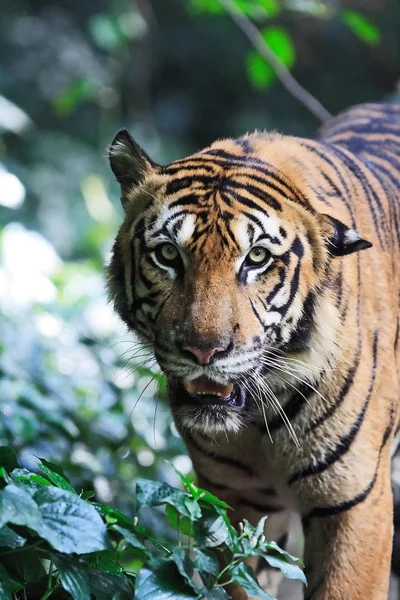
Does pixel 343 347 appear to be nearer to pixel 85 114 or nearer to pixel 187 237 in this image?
pixel 187 237

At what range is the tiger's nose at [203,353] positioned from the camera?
7.66ft

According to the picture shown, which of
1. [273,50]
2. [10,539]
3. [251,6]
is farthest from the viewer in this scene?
[273,50]

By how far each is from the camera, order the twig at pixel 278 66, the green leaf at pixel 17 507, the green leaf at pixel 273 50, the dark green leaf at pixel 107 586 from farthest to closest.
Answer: the green leaf at pixel 273 50 → the twig at pixel 278 66 → the dark green leaf at pixel 107 586 → the green leaf at pixel 17 507

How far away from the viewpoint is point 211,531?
74.5 inches

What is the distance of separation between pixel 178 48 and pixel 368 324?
991 cm

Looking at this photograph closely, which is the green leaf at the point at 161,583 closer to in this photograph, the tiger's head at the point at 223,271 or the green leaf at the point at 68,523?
the green leaf at the point at 68,523

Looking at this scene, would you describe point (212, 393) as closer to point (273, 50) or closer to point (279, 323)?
point (279, 323)

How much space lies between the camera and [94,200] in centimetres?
993

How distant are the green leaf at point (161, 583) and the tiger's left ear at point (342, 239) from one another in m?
1.13

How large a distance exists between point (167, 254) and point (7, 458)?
2.62ft

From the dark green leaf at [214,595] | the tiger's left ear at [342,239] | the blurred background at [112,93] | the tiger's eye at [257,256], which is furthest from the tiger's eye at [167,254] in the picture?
the blurred background at [112,93]

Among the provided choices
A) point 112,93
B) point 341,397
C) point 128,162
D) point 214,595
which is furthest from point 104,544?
point 112,93

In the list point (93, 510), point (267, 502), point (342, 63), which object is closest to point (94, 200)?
point (342, 63)

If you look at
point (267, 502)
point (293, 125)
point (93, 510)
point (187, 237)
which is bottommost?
point (267, 502)
